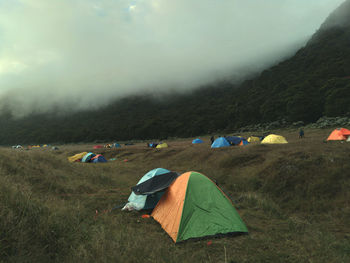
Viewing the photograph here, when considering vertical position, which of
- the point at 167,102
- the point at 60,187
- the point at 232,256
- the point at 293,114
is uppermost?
the point at 167,102

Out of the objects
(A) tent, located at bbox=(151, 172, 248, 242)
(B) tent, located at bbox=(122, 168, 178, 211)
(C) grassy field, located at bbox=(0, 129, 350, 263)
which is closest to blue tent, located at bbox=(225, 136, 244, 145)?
(C) grassy field, located at bbox=(0, 129, 350, 263)

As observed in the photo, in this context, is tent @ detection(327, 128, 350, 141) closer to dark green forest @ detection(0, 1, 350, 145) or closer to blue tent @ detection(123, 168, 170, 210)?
blue tent @ detection(123, 168, 170, 210)

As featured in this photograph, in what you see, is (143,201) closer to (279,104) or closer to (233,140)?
(233,140)

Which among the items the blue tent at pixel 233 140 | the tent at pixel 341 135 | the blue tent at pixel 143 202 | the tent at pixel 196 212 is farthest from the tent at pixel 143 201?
the tent at pixel 341 135

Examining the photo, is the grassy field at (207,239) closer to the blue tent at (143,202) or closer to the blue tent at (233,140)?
the blue tent at (143,202)

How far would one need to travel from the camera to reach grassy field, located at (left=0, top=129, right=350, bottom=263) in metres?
3.56

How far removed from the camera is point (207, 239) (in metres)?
5.31

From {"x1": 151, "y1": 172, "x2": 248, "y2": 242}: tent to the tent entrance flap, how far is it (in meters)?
0.55

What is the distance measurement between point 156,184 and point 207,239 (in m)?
3.02

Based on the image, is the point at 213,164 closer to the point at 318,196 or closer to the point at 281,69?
the point at 318,196

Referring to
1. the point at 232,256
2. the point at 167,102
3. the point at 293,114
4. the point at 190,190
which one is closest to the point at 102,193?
the point at 190,190

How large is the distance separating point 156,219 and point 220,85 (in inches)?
6726

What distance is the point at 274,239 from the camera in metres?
5.38

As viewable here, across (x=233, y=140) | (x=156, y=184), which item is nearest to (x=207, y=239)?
A: (x=156, y=184)
